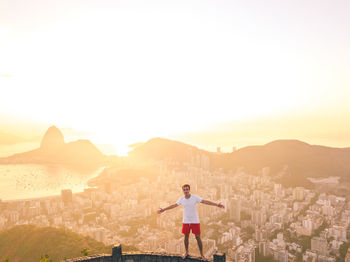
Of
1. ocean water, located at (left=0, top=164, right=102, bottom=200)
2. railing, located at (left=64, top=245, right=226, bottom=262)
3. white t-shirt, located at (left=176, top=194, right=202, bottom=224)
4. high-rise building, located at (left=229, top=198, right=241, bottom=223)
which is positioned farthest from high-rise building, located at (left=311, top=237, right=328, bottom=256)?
ocean water, located at (left=0, top=164, right=102, bottom=200)

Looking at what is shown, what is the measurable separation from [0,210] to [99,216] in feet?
41.5

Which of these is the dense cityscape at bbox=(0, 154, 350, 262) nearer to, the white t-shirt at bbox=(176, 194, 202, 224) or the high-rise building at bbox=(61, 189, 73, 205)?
the high-rise building at bbox=(61, 189, 73, 205)

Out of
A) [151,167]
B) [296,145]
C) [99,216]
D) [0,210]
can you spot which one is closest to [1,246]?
[99,216]

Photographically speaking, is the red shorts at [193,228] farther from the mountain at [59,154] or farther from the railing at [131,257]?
the mountain at [59,154]

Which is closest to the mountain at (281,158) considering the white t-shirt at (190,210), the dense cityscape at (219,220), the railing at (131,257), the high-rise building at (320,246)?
the dense cityscape at (219,220)

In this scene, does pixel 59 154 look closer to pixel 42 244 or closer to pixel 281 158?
pixel 42 244

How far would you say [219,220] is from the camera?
85.0 feet

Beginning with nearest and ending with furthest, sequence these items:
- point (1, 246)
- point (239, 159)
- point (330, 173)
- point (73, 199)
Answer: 1. point (1, 246)
2. point (73, 199)
3. point (330, 173)
4. point (239, 159)

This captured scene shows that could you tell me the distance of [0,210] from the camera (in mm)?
26453

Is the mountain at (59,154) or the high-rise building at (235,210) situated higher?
the mountain at (59,154)

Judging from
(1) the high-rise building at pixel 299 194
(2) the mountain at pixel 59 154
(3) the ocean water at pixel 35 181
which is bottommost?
(3) the ocean water at pixel 35 181

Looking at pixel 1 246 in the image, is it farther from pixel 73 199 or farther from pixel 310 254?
pixel 310 254

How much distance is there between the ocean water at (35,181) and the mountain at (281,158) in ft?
68.7

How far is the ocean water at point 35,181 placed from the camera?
43656mm
